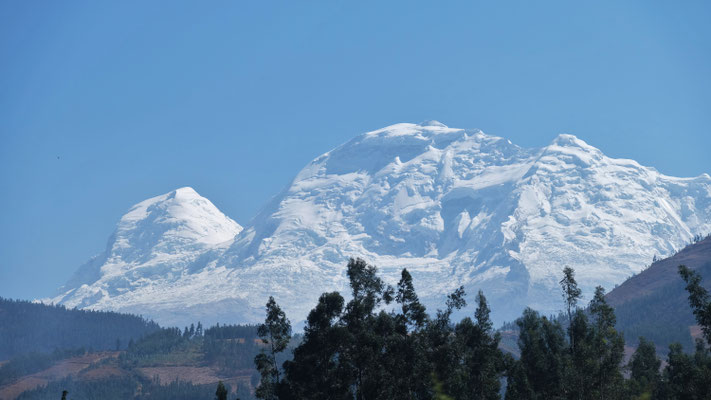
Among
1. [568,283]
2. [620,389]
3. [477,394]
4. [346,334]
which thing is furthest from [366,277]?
A: [620,389]

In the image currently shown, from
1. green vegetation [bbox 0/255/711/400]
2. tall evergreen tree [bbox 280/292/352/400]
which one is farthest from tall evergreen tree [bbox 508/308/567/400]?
tall evergreen tree [bbox 280/292/352/400]

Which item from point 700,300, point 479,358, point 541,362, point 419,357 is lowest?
point 419,357

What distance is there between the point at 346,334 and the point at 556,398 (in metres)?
36.0

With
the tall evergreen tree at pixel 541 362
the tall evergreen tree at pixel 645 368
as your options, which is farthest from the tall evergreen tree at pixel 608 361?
the tall evergreen tree at pixel 645 368

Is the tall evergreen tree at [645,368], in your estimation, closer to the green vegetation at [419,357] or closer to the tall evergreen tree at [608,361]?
the green vegetation at [419,357]

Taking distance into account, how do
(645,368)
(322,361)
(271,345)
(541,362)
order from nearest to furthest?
1. (322,361)
2. (271,345)
3. (541,362)
4. (645,368)

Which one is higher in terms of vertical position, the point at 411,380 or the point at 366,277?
the point at 366,277

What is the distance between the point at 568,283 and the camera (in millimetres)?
113188

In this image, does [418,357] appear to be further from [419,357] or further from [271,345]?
[271,345]

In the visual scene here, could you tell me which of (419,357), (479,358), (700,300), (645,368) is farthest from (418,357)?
(645,368)

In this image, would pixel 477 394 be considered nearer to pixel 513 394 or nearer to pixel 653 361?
pixel 513 394

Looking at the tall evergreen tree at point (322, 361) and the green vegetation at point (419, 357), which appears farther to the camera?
the green vegetation at point (419, 357)

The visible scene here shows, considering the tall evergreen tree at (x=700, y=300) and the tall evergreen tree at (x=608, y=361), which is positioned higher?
the tall evergreen tree at (x=700, y=300)

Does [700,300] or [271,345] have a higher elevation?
[700,300]
